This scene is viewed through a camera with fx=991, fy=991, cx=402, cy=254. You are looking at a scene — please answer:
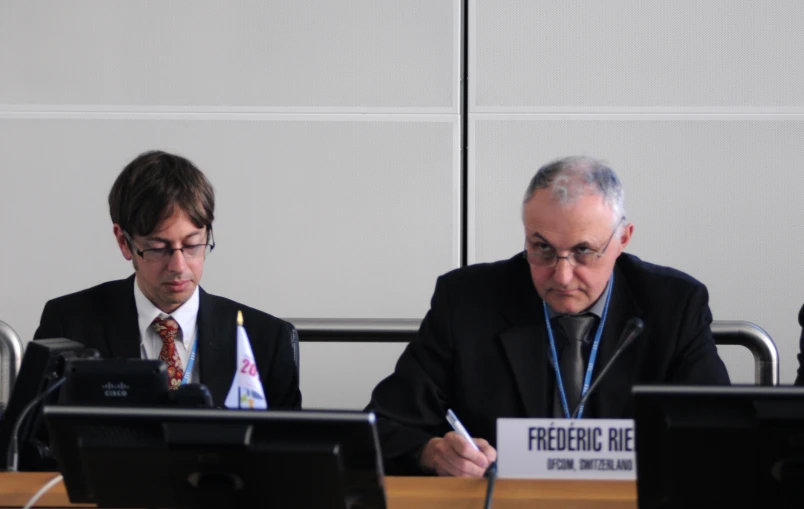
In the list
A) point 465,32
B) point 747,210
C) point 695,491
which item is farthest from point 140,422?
point 747,210

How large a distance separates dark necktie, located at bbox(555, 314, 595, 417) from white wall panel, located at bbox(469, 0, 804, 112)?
139 cm

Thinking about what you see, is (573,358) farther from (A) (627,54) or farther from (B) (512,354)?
(A) (627,54)

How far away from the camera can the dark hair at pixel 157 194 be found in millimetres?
2342

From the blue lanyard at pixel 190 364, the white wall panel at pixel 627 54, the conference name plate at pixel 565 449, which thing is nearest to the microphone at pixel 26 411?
the blue lanyard at pixel 190 364

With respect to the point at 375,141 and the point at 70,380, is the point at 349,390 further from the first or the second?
the point at 70,380

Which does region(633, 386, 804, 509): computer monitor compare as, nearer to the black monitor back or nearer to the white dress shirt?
the black monitor back

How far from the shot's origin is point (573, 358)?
2.26 metres

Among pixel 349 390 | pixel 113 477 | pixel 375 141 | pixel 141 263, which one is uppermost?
pixel 375 141

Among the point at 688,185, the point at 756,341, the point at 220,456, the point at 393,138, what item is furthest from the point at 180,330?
the point at 688,185

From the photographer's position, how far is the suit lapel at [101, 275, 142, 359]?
2.39 m

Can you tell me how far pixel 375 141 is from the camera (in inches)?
139

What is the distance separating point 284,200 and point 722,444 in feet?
8.01

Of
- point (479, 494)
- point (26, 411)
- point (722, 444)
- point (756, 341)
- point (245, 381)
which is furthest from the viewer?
point (756, 341)

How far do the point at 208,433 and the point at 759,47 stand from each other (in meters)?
2.86
